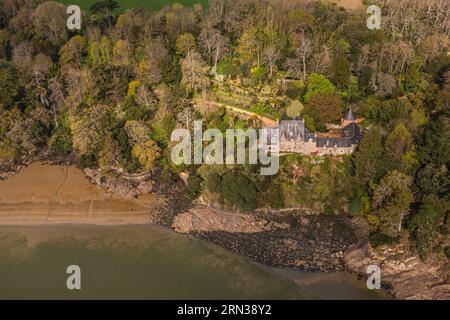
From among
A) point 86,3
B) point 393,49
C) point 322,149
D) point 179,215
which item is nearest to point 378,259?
point 322,149

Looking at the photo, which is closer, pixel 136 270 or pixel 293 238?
pixel 136 270

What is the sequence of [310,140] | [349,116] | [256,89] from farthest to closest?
1. [256,89]
2. [349,116]
3. [310,140]

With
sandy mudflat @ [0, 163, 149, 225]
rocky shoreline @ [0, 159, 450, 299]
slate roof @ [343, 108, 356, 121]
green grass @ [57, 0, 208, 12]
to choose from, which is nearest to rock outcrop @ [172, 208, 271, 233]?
rocky shoreline @ [0, 159, 450, 299]

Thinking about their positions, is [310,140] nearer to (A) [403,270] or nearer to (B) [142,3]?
(A) [403,270]

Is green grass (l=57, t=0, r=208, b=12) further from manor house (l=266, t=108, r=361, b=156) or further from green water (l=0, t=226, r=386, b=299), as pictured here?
green water (l=0, t=226, r=386, b=299)

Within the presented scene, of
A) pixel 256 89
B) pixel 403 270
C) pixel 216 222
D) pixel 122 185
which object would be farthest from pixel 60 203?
pixel 403 270
